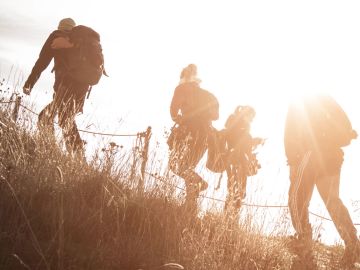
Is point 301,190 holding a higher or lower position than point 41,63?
lower

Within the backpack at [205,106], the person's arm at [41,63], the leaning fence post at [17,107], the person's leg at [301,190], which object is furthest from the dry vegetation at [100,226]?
the backpack at [205,106]

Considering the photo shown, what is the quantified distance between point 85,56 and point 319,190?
281cm

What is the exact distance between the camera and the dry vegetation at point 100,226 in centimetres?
257

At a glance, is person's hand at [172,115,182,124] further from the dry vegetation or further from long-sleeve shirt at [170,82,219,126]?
the dry vegetation

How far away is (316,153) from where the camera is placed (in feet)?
13.1

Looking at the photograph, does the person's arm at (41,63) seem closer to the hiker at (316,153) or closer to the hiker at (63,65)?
the hiker at (63,65)

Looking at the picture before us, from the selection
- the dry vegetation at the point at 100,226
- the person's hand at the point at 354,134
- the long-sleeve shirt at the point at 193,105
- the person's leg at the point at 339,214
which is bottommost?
the dry vegetation at the point at 100,226

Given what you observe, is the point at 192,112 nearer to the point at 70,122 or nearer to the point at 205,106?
the point at 205,106

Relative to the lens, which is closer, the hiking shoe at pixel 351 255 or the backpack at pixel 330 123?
the hiking shoe at pixel 351 255

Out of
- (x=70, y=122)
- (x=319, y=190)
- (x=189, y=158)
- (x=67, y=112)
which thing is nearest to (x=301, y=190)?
(x=319, y=190)

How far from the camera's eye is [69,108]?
490 cm

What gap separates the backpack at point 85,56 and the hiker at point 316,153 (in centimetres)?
219

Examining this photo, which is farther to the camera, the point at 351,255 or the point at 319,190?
the point at 319,190

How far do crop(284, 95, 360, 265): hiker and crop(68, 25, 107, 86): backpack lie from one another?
219cm
